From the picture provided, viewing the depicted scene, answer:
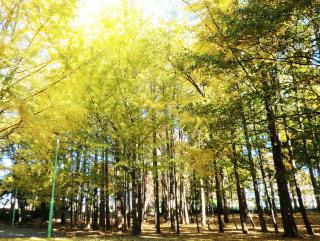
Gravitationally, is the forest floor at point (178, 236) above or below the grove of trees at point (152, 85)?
below

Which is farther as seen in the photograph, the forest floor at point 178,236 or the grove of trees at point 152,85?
the forest floor at point 178,236

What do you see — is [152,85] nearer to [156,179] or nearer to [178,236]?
[156,179]

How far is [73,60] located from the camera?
675 cm

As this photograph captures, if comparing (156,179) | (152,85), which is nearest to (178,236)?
(156,179)

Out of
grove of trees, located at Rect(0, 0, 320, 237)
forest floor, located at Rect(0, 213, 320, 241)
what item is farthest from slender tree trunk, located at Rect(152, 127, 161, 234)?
forest floor, located at Rect(0, 213, 320, 241)

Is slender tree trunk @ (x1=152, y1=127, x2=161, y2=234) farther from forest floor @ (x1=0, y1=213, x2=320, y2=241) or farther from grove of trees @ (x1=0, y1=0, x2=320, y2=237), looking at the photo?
forest floor @ (x1=0, y1=213, x2=320, y2=241)

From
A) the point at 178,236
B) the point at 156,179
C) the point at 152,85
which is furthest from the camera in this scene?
the point at 156,179

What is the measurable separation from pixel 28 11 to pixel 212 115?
19.2 ft

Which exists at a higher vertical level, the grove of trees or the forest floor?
the grove of trees

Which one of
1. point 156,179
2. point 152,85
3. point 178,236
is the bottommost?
point 178,236

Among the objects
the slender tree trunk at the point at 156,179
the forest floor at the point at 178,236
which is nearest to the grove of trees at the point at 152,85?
the slender tree trunk at the point at 156,179

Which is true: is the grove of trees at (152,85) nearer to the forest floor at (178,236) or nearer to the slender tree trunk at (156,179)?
the slender tree trunk at (156,179)

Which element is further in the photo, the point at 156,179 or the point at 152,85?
the point at 156,179

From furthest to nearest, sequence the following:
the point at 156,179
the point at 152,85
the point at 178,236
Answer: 1. the point at 156,179
2. the point at 152,85
3. the point at 178,236
